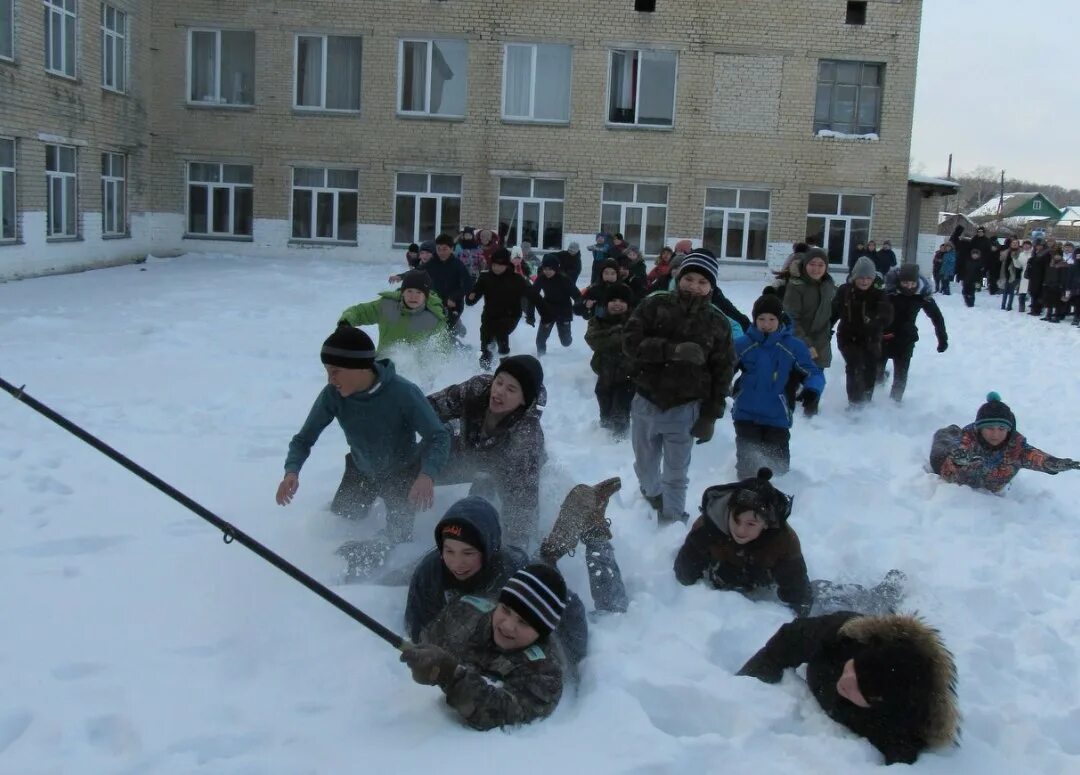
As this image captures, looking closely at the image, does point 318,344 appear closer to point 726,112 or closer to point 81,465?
point 81,465

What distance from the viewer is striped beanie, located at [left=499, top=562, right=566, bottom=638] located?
3883 mm

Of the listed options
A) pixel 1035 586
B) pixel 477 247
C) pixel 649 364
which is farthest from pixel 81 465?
pixel 477 247

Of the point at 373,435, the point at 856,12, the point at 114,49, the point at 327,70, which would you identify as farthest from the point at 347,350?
the point at 856,12

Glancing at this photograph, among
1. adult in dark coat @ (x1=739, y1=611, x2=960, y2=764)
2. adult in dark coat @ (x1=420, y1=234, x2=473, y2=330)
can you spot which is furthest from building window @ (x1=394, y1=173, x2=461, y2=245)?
adult in dark coat @ (x1=739, y1=611, x2=960, y2=764)

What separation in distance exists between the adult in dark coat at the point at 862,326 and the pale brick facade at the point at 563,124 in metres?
15.0

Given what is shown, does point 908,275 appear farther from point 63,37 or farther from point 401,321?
point 63,37

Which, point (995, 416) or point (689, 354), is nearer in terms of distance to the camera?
point (689, 354)

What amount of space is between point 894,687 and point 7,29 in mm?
19131

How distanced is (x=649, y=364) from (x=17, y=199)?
53.2 feet

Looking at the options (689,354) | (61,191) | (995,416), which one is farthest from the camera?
(61,191)

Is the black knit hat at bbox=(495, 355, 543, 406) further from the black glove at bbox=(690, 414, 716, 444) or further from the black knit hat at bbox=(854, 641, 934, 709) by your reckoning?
the black knit hat at bbox=(854, 641, 934, 709)

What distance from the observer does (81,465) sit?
661 cm

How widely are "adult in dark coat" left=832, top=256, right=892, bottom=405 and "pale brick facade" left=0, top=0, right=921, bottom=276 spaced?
1504cm

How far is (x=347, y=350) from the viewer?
17.0 feet
